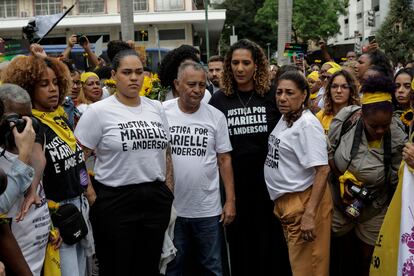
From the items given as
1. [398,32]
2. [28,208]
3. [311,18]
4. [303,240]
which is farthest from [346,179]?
[311,18]

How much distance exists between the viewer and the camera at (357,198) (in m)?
4.50

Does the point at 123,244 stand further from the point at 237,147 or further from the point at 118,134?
the point at 237,147

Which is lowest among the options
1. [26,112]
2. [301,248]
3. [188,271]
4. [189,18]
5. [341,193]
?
[188,271]

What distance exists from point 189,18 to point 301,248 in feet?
128

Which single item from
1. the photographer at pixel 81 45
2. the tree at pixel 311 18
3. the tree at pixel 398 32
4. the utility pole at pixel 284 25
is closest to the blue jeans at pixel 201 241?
the photographer at pixel 81 45

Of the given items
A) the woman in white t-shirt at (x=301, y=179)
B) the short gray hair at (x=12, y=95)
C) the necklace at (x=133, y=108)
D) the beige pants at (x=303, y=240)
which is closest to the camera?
the short gray hair at (x=12, y=95)

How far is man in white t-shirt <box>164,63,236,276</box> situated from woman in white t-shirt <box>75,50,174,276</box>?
0.34m

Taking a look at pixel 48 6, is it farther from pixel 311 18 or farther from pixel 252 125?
pixel 252 125

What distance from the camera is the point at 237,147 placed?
4875 millimetres

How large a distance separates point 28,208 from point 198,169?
5.53 feet

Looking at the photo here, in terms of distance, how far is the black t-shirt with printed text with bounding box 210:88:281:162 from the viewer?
4.84 metres

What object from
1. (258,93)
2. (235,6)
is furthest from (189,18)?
(258,93)

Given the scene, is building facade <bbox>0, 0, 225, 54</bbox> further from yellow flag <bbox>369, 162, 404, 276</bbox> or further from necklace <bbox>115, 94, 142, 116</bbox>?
yellow flag <bbox>369, 162, 404, 276</bbox>

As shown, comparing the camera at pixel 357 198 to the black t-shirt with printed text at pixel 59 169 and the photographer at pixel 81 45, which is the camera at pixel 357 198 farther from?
the photographer at pixel 81 45
